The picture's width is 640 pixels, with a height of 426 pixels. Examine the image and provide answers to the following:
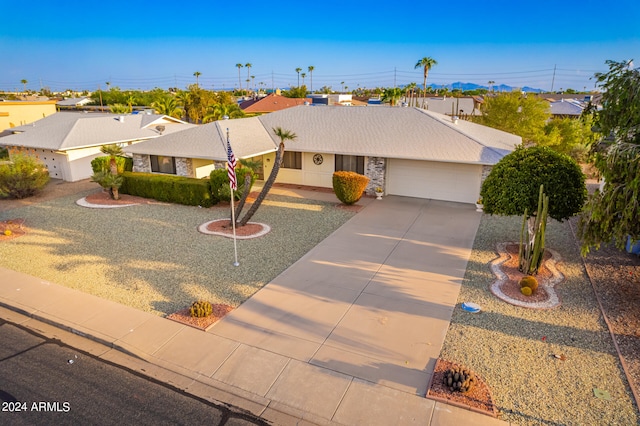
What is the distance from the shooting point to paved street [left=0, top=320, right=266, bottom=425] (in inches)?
279

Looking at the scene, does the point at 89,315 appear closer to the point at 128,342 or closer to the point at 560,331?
the point at 128,342

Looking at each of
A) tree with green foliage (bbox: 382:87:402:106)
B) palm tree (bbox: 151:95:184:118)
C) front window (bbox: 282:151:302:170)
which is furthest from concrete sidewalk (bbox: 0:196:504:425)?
palm tree (bbox: 151:95:184:118)

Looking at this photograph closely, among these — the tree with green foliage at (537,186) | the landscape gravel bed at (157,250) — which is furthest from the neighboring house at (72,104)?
the tree with green foliage at (537,186)

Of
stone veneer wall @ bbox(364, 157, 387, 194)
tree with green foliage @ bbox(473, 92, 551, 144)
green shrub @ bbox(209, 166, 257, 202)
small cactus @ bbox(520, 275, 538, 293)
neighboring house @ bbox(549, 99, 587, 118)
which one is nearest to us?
small cactus @ bbox(520, 275, 538, 293)

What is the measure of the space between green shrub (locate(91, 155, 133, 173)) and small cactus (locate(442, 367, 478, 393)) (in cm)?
2158

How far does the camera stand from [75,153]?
26000 mm

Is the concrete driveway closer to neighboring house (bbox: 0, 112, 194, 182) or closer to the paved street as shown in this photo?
the paved street

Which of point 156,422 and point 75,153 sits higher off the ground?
point 75,153

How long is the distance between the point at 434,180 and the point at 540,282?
33.9 ft

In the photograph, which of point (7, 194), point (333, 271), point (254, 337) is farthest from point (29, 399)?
point (7, 194)

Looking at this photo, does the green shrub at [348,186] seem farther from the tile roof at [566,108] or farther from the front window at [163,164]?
the tile roof at [566,108]

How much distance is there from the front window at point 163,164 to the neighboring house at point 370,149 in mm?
115

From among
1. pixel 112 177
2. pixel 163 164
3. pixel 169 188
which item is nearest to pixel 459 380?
pixel 169 188

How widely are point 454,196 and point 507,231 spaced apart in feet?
16.1
